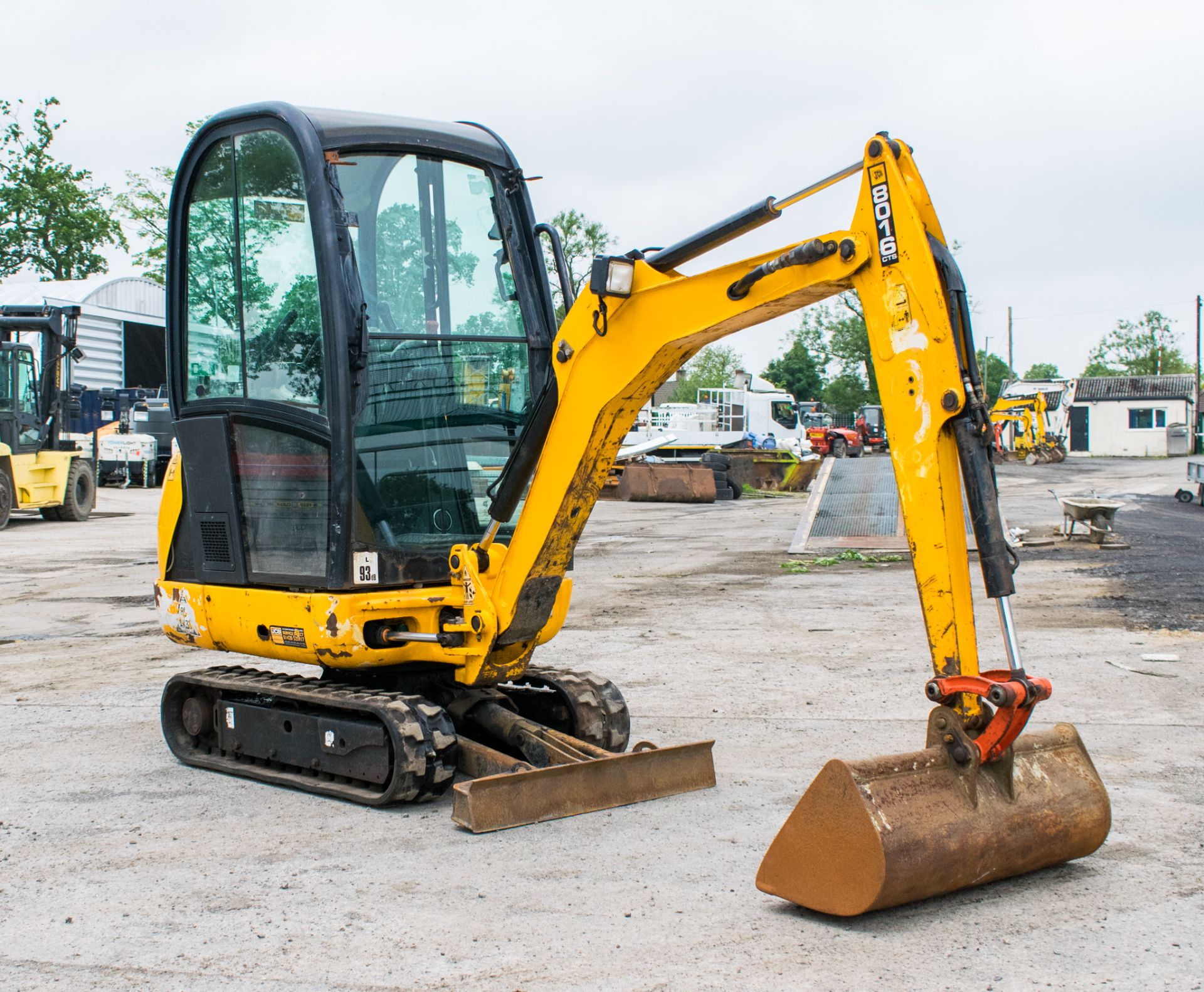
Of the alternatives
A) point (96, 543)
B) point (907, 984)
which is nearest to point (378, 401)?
point (907, 984)

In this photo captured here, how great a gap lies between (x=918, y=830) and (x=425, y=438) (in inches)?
112

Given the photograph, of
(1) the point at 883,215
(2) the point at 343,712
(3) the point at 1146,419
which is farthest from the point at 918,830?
(3) the point at 1146,419

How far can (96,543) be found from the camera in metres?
18.9

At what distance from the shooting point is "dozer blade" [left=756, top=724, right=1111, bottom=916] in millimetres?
4020

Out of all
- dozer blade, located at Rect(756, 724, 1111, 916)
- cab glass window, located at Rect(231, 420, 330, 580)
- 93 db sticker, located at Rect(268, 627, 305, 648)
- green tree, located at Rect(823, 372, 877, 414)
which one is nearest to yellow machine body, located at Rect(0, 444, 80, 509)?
cab glass window, located at Rect(231, 420, 330, 580)

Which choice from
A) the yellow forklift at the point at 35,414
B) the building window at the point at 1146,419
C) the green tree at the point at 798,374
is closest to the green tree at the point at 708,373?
the green tree at the point at 798,374

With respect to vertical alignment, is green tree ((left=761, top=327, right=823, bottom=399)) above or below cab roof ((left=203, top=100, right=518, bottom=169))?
above

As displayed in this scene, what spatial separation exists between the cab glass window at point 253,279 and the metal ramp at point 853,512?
9.90 metres

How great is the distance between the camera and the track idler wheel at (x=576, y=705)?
245 inches

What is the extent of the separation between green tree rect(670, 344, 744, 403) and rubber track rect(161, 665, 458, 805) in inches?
3179

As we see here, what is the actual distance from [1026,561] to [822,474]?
717 cm

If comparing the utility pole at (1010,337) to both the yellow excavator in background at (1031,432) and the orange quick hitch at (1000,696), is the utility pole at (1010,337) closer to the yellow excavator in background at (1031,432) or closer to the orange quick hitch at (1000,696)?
the yellow excavator in background at (1031,432)

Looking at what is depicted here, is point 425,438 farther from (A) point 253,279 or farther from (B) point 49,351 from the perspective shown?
(B) point 49,351

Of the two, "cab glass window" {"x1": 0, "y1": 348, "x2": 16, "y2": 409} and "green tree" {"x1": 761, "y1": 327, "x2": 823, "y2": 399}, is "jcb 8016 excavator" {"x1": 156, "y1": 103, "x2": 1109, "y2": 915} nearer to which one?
"cab glass window" {"x1": 0, "y1": 348, "x2": 16, "y2": 409}
